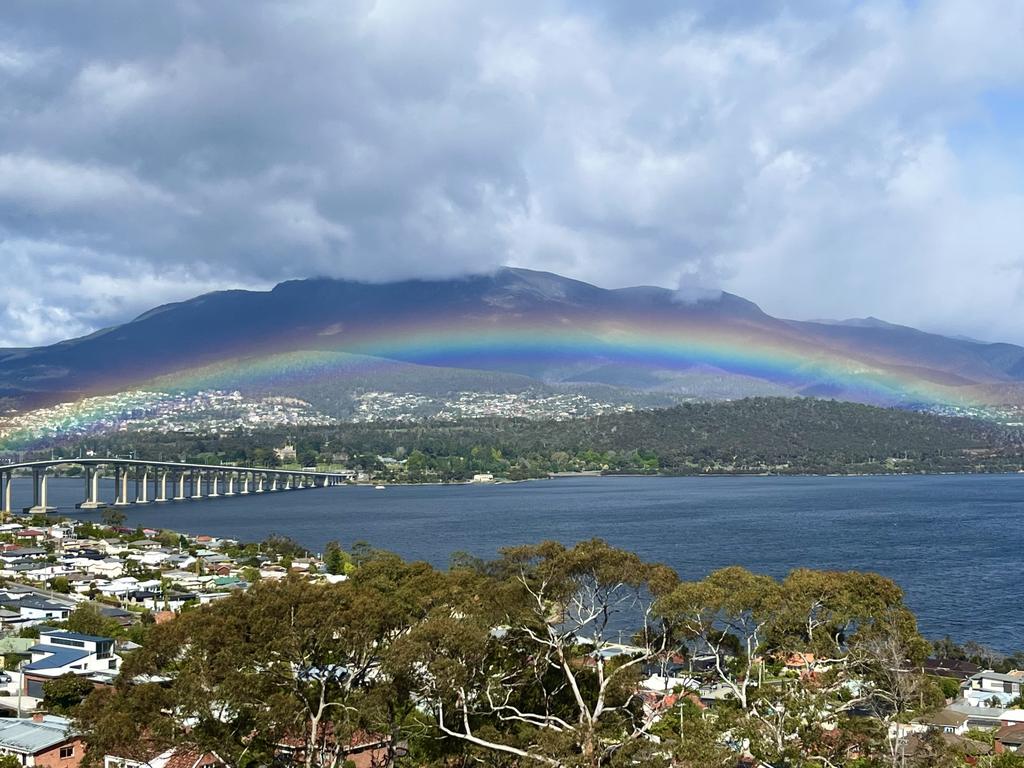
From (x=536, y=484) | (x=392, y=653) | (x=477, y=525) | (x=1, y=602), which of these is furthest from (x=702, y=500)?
(x=392, y=653)

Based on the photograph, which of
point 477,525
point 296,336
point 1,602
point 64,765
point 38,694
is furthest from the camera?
point 296,336

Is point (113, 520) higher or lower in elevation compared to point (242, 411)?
lower

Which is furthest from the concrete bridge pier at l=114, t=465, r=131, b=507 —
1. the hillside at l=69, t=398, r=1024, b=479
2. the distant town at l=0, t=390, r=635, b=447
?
the distant town at l=0, t=390, r=635, b=447

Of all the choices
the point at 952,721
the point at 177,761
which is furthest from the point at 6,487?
the point at 952,721

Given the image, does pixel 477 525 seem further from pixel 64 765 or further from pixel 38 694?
pixel 64 765

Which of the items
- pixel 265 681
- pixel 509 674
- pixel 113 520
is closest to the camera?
pixel 265 681

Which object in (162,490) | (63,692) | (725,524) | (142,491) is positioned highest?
(63,692)

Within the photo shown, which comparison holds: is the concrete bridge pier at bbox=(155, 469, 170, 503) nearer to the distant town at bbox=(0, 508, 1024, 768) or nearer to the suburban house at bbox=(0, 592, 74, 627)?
the suburban house at bbox=(0, 592, 74, 627)

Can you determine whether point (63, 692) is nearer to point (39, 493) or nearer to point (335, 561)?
point (335, 561)
